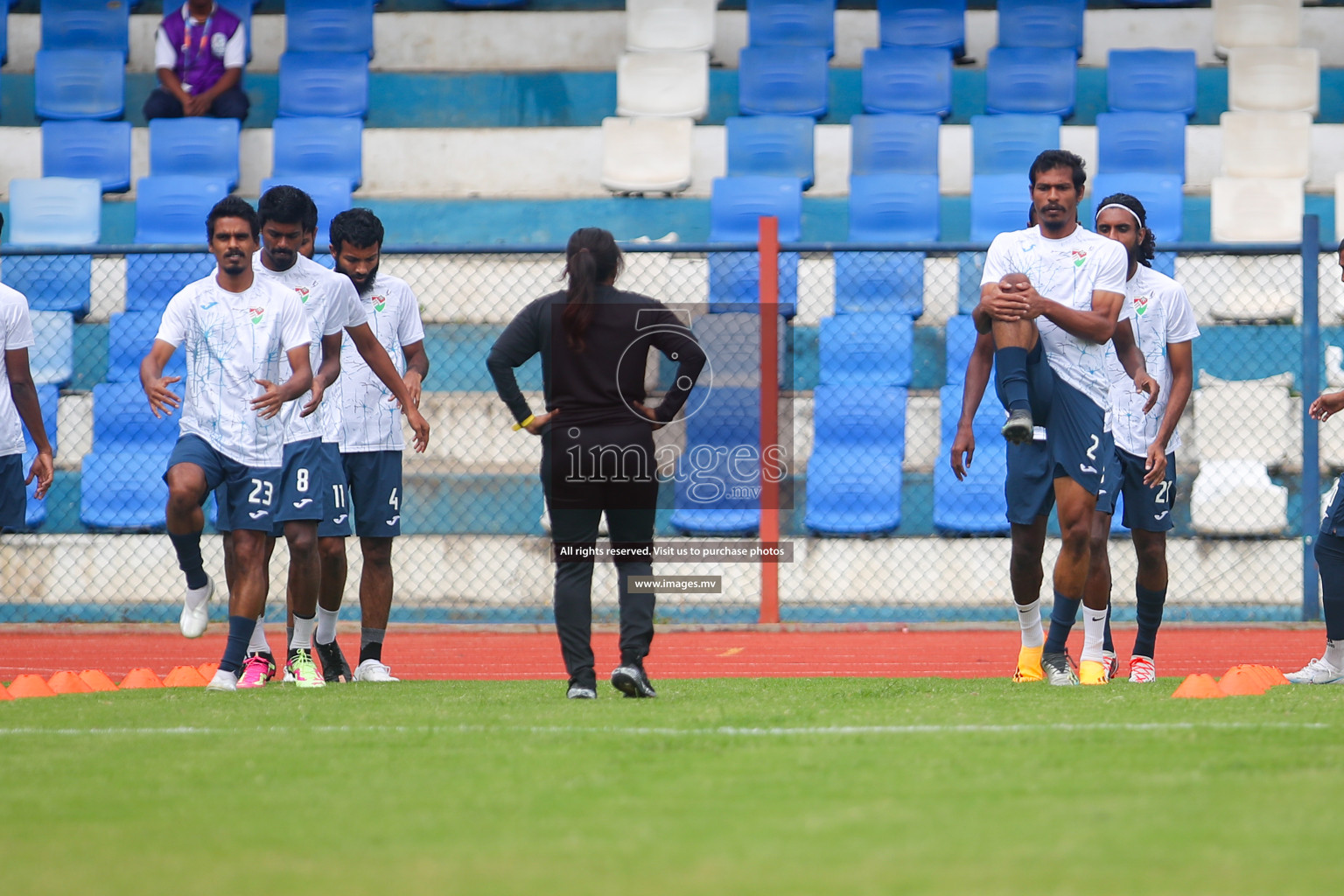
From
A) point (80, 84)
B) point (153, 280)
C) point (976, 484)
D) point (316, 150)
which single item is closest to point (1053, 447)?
point (976, 484)

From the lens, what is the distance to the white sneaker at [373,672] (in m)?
7.79

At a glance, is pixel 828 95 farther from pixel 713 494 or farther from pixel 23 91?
pixel 23 91

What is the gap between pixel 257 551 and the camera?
6863 mm

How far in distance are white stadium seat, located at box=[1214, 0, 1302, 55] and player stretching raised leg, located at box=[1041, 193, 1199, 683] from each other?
866 cm

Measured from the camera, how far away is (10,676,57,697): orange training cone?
23.0 feet

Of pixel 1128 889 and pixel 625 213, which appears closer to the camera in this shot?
pixel 1128 889

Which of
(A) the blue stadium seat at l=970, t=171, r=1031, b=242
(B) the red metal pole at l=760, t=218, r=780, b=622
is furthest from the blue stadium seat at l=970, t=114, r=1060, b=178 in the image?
(B) the red metal pole at l=760, t=218, r=780, b=622

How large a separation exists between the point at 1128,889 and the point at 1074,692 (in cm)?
359

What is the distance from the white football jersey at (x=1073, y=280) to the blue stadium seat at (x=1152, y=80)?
8421 millimetres

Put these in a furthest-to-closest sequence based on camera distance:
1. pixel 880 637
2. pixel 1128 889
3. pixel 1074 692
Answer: pixel 880 637
pixel 1074 692
pixel 1128 889

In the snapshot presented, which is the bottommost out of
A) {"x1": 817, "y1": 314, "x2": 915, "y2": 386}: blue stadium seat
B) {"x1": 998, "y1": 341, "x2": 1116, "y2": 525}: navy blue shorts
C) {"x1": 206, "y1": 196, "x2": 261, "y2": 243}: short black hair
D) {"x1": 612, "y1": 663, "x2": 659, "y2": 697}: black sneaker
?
{"x1": 612, "y1": 663, "x2": 659, "y2": 697}: black sneaker

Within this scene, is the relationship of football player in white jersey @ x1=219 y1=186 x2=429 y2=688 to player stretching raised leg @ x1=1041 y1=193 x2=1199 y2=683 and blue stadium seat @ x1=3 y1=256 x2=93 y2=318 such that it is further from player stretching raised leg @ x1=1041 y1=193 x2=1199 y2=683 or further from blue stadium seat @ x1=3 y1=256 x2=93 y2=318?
blue stadium seat @ x1=3 y1=256 x2=93 y2=318

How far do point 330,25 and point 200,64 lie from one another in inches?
62.4

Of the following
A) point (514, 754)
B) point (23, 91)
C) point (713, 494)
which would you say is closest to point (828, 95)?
point (713, 494)
